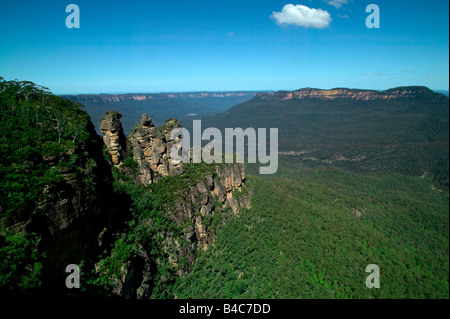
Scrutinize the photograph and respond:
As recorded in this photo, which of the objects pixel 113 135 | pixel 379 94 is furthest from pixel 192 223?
pixel 379 94

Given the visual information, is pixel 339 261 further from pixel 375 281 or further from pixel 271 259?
pixel 271 259

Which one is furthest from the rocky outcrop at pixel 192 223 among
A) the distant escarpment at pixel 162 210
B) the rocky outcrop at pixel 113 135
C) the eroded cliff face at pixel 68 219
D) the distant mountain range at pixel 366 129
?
the distant mountain range at pixel 366 129

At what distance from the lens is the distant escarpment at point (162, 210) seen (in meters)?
17.9

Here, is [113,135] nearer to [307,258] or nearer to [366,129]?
[307,258]

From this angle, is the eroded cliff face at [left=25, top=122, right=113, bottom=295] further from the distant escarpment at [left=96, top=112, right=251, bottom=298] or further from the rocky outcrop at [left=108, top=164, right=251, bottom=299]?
the rocky outcrop at [left=108, top=164, right=251, bottom=299]

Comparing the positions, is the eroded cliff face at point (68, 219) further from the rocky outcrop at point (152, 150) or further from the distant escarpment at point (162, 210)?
the rocky outcrop at point (152, 150)

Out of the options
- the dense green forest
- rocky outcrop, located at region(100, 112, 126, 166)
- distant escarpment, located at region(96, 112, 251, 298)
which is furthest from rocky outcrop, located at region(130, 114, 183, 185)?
the dense green forest

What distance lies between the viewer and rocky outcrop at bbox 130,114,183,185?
86.8 feet

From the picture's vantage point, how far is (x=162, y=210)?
79.5 feet

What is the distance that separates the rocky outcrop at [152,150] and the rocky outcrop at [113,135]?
Answer: 1894 mm

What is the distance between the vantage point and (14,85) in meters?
20.0

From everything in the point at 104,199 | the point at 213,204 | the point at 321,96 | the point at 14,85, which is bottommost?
the point at 213,204

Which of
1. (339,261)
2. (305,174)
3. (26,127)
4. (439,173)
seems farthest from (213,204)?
(439,173)
